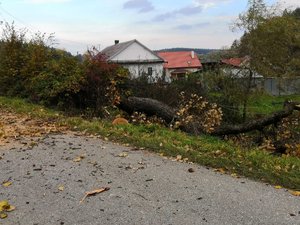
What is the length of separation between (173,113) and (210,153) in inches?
172

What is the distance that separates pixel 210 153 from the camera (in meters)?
7.00

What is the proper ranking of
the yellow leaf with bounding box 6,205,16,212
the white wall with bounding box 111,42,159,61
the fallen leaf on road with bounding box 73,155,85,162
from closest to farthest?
1. the yellow leaf with bounding box 6,205,16,212
2. the fallen leaf on road with bounding box 73,155,85,162
3. the white wall with bounding box 111,42,159,61

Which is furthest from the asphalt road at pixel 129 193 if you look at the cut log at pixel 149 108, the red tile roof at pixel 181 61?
the red tile roof at pixel 181 61

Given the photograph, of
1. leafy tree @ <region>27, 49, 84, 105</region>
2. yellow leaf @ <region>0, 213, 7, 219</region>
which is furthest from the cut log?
yellow leaf @ <region>0, 213, 7, 219</region>

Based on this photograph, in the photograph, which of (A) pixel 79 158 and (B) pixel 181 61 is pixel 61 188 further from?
(B) pixel 181 61

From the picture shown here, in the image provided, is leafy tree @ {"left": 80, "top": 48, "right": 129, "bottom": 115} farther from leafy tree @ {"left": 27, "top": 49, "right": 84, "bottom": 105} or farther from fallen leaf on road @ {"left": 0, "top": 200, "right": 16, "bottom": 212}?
fallen leaf on road @ {"left": 0, "top": 200, "right": 16, "bottom": 212}

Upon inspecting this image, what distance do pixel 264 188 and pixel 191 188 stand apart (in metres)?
0.95

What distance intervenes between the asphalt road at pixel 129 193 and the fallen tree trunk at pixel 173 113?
14.5 feet

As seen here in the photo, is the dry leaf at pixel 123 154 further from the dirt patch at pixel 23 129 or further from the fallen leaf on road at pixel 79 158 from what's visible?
the dirt patch at pixel 23 129

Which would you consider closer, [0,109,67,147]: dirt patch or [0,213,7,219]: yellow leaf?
[0,213,7,219]: yellow leaf

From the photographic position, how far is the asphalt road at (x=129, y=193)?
430cm

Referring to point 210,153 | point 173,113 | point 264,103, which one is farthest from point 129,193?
point 264,103

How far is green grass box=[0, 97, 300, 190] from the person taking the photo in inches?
231

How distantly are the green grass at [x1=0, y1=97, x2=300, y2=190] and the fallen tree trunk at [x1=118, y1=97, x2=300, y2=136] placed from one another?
6.42 feet
